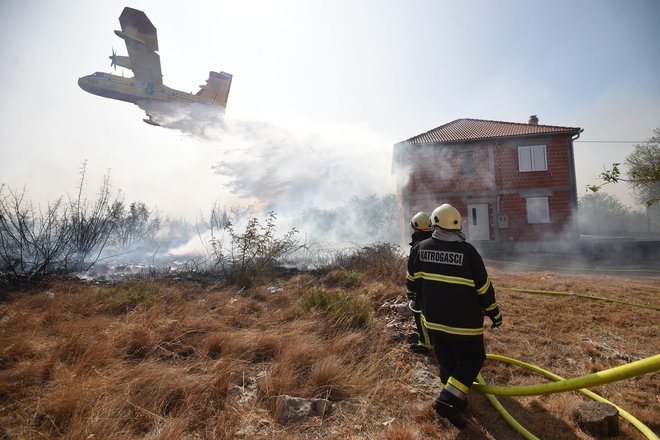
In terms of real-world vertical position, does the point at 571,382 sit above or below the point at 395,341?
above

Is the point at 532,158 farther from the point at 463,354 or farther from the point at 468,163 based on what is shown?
the point at 463,354

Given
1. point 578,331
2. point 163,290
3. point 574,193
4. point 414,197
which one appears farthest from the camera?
point 414,197

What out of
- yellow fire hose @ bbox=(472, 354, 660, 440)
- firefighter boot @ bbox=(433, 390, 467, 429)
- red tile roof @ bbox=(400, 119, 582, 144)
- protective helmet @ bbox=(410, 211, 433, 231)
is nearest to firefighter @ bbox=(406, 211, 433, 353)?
protective helmet @ bbox=(410, 211, 433, 231)

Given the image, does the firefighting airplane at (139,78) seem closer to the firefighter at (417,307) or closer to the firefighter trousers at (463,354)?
the firefighter at (417,307)

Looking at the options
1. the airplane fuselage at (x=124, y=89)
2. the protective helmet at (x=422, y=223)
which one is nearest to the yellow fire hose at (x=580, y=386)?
the protective helmet at (x=422, y=223)

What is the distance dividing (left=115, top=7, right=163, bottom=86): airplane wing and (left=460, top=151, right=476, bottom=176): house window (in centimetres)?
1595

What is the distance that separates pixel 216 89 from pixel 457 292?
17.2 meters

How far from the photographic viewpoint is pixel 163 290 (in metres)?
5.40

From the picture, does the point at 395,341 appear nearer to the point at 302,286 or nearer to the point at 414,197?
the point at 302,286

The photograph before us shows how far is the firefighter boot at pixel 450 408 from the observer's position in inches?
84.5

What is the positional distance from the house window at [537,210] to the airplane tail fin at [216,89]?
57.4ft

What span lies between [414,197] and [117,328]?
14.4 metres

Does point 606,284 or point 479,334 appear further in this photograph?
point 606,284

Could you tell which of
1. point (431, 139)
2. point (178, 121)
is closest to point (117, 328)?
point (178, 121)
